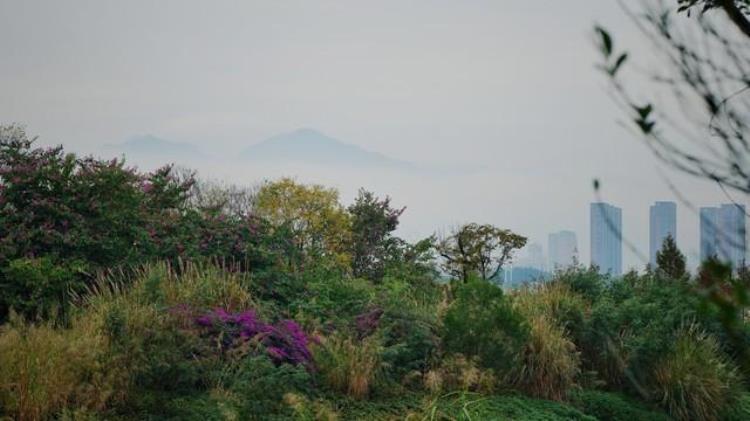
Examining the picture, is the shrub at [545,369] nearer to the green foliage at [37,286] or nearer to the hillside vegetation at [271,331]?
the hillside vegetation at [271,331]

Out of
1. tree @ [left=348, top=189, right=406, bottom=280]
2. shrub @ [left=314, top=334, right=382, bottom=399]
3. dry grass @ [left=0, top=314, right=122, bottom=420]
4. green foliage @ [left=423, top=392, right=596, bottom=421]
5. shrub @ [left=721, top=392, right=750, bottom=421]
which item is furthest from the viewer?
tree @ [left=348, top=189, right=406, bottom=280]

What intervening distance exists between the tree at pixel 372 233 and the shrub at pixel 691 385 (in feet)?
33.7

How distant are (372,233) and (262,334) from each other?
475 inches

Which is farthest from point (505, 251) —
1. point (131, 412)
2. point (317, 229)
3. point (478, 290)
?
point (131, 412)

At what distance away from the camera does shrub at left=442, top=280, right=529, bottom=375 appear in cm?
828

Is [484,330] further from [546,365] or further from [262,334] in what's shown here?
[262,334]

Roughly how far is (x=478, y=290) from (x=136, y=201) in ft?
19.5

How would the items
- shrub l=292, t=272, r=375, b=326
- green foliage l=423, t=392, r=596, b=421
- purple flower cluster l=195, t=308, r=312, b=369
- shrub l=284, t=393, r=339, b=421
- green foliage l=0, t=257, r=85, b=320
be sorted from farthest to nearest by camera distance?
green foliage l=0, t=257, r=85, b=320
shrub l=292, t=272, r=375, b=326
purple flower cluster l=195, t=308, r=312, b=369
green foliage l=423, t=392, r=596, b=421
shrub l=284, t=393, r=339, b=421

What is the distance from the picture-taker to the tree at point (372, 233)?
1942cm

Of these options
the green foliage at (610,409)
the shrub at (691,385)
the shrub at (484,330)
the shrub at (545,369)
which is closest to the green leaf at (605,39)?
the shrub at (484,330)

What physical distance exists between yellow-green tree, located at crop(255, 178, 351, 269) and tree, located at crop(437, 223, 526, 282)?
271 centimetres

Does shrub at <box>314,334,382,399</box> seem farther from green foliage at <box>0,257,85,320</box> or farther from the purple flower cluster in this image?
green foliage at <box>0,257,85,320</box>

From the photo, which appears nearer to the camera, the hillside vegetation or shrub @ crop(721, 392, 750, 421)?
the hillside vegetation

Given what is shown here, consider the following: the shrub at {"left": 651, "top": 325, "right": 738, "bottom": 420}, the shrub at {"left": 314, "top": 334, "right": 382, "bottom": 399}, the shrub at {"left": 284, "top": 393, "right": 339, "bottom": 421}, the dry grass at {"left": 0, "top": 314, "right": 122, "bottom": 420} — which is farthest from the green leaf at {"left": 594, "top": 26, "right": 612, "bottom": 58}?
the shrub at {"left": 651, "top": 325, "right": 738, "bottom": 420}
